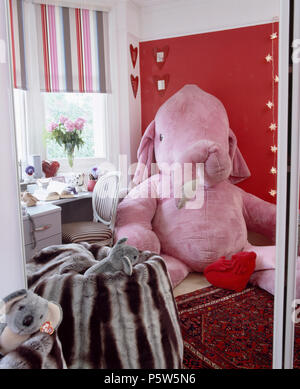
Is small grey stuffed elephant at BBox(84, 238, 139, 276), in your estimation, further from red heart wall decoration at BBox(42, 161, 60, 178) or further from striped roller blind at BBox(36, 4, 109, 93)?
striped roller blind at BBox(36, 4, 109, 93)

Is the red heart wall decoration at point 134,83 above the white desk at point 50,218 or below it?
above

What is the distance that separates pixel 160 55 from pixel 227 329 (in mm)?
897

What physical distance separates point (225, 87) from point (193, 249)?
538 mm

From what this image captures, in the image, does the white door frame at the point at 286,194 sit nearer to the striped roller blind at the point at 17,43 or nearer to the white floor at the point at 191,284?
the white floor at the point at 191,284

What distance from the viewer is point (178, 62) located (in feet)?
3.63

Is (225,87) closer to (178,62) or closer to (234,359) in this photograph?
(178,62)

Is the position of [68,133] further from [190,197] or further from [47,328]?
[47,328]

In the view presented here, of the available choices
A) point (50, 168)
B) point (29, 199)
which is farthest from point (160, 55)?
point (29, 199)

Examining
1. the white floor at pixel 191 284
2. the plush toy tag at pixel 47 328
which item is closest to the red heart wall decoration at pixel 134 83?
the white floor at pixel 191 284

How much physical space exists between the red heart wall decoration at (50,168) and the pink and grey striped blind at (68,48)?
24 cm

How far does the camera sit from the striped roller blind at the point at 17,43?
1080 mm

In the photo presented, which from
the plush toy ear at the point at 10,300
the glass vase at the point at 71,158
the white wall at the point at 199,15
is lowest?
the plush toy ear at the point at 10,300

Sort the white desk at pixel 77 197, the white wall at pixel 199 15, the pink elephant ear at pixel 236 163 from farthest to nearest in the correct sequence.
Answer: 1. the white desk at pixel 77 197
2. the pink elephant ear at pixel 236 163
3. the white wall at pixel 199 15
